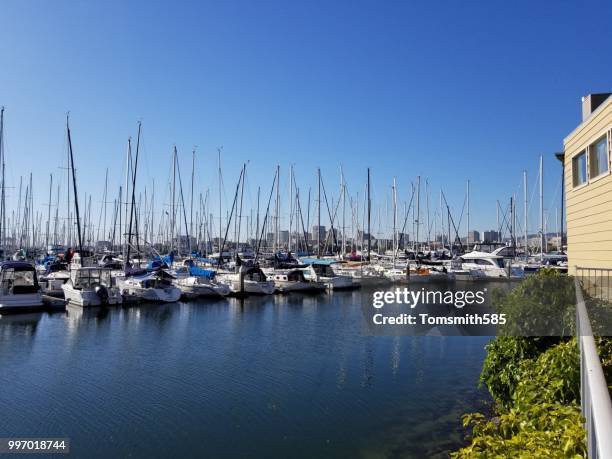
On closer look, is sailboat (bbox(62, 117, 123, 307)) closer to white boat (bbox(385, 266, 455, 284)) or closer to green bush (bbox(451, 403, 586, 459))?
white boat (bbox(385, 266, 455, 284))

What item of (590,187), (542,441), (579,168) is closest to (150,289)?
(579,168)

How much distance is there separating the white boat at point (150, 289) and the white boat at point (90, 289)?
1327 millimetres

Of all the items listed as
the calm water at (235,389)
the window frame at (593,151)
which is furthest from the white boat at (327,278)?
the window frame at (593,151)

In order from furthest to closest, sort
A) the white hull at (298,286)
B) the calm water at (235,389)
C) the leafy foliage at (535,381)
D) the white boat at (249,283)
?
the white hull at (298,286) < the white boat at (249,283) < the calm water at (235,389) < the leafy foliage at (535,381)

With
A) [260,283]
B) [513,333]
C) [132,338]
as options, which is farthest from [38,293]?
[513,333]

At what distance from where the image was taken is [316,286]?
46219 millimetres

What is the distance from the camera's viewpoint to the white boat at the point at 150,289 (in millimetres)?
36781

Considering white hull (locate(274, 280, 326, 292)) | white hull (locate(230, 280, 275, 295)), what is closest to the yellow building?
white hull (locate(230, 280, 275, 295))

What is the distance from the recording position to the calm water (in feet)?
38.7

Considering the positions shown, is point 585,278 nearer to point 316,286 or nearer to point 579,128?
point 579,128

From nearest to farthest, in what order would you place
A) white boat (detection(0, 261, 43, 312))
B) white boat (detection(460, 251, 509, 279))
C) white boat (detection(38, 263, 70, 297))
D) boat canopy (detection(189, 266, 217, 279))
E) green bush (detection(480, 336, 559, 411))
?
1. green bush (detection(480, 336, 559, 411))
2. white boat (detection(0, 261, 43, 312))
3. white boat (detection(38, 263, 70, 297))
4. boat canopy (detection(189, 266, 217, 279))
5. white boat (detection(460, 251, 509, 279))

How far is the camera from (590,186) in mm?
12633

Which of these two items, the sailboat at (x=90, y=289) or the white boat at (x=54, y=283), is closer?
the sailboat at (x=90, y=289)

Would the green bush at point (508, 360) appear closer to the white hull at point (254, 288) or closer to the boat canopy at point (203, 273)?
the white hull at point (254, 288)
